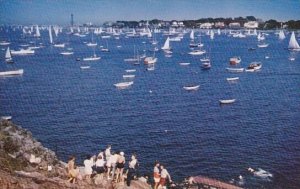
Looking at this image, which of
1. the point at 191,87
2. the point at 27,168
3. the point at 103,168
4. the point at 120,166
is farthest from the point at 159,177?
the point at 191,87

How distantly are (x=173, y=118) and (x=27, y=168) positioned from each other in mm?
33924

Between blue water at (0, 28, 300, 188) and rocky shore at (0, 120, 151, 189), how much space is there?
1130cm

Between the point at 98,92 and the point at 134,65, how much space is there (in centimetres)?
3733

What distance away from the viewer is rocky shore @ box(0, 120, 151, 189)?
17.1 metres

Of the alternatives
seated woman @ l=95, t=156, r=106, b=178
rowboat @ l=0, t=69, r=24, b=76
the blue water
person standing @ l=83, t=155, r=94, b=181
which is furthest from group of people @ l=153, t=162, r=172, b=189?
rowboat @ l=0, t=69, r=24, b=76

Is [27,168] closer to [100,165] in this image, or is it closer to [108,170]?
[100,165]

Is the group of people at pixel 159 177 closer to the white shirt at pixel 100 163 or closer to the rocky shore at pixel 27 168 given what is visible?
the rocky shore at pixel 27 168

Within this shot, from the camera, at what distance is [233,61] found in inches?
4387

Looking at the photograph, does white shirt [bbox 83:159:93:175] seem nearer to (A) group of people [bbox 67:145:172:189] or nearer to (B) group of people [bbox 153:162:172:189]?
(A) group of people [bbox 67:145:172:189]

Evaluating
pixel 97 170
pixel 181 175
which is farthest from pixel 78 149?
Result: pixel 97 170

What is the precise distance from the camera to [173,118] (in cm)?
5494

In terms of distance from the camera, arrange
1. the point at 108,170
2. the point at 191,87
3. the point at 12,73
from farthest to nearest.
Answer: the point at 12,73 → the point at 191,87 → the point at 108,170

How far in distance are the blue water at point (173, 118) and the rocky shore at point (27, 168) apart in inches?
445

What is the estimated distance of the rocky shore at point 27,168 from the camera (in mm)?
17125
